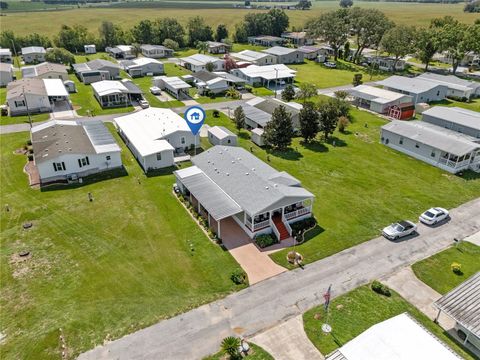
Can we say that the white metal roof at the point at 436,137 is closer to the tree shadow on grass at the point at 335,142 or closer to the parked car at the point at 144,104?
the tree shadow on grass at the point at 335,142

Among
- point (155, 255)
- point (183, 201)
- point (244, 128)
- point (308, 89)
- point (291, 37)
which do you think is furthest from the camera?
point (291, 37)

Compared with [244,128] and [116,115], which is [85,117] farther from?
[244,128]

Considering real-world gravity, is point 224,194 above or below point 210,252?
above

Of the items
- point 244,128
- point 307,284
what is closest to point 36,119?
point 244,128

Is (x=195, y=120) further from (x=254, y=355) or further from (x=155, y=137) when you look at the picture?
(x=254, y=355)

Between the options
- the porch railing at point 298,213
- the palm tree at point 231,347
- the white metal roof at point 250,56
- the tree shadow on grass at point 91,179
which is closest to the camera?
the palm tree at point 231,347

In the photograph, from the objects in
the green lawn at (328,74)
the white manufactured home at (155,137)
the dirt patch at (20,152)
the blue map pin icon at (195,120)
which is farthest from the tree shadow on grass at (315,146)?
the dirt patch at (20,152)

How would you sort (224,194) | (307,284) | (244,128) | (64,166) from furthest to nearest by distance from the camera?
1. (244,128)
2. (64,166)
3. (224,194)
4. (307,284)
